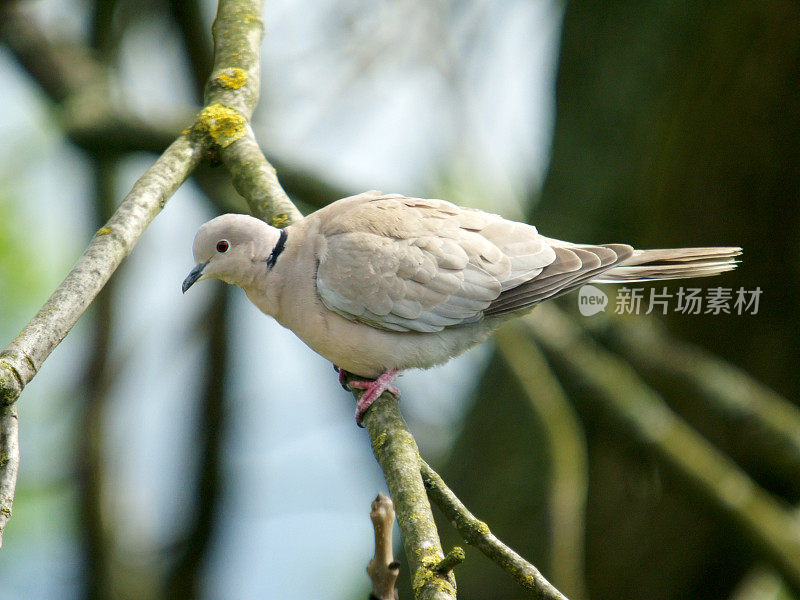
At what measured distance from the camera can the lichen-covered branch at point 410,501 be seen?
181cm

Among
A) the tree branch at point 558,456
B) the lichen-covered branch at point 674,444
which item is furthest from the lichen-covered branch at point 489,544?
the lichen-covered branch at point 674,444

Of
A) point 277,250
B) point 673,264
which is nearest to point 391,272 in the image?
point 277,250

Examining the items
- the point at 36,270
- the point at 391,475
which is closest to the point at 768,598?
the point at 391,475

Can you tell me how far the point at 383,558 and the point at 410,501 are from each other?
0.55 feet

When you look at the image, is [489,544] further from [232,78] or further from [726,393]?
[726,393]

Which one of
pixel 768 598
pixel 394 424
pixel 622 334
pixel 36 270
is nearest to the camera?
pixel 394 424

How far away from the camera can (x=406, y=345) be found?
3.05 meters

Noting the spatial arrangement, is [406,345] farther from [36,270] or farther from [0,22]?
[36,270]

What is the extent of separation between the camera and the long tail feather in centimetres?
317

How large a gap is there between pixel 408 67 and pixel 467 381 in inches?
97.2

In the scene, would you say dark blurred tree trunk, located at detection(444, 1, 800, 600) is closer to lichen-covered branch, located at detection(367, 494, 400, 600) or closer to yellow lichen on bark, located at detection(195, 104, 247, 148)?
yellow lichen on bark, located at detection(195, 104, 247, 148)

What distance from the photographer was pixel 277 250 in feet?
9.99

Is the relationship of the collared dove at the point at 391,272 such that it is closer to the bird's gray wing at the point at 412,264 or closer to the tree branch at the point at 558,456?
the bird's gray wing at the point at 412,264

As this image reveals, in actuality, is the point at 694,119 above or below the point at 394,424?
above
